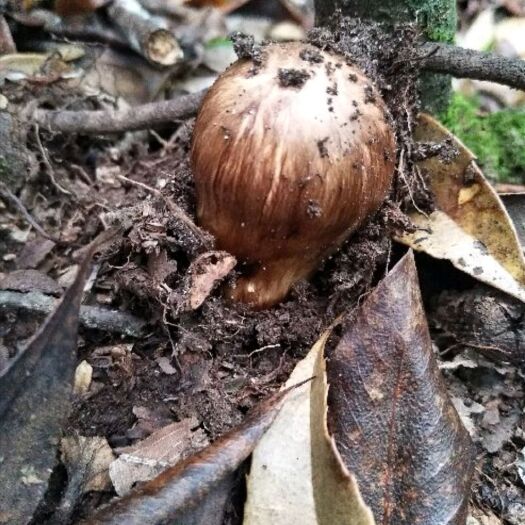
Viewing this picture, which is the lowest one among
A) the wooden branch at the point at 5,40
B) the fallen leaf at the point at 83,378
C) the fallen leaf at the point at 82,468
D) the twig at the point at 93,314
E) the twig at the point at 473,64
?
the fallen leaf at the point at 82,468

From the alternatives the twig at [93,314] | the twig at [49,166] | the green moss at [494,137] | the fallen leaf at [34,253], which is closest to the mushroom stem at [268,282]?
the twig at [93,314]

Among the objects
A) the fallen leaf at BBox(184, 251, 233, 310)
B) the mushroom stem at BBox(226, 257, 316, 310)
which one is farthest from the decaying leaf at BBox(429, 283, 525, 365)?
the fallen leaf at BBox(184, 251, 233, 310)

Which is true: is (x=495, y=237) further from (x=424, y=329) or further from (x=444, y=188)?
(x=424, y=329)

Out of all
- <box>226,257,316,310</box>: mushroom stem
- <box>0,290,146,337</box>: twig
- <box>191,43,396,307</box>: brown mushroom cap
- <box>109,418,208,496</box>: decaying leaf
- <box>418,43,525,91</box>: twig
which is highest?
<box>418,43,525,91</box>: twig

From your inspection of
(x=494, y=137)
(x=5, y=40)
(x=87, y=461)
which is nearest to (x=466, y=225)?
(x=494, y=137)

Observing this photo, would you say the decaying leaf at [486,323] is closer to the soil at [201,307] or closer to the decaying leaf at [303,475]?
the soil at [201,307]

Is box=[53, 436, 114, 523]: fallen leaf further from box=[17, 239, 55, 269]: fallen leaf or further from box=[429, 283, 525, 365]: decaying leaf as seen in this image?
box=[429, 283, 525, 365]: decaying leaf
